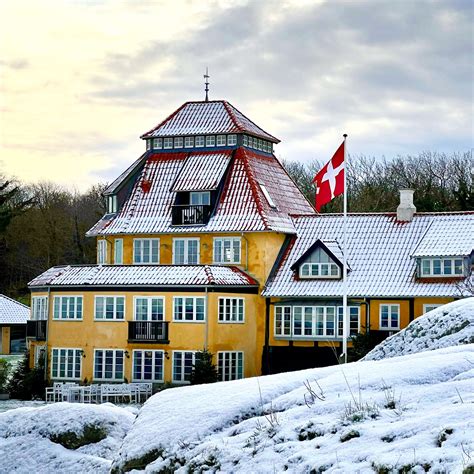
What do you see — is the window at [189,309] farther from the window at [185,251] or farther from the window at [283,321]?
the window at [185,251]

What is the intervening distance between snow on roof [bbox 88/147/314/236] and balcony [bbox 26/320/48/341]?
183 inches

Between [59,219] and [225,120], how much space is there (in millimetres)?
34384

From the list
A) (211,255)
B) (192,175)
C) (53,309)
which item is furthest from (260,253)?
(53,309)

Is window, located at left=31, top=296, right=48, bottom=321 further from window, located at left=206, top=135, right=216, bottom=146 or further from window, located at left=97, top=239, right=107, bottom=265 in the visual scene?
window, located at left=206, top=135, right=216, bottom=146

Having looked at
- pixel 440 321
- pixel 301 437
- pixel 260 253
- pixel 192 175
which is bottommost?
pixel 301 437

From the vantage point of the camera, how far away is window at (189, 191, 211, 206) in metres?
46.2

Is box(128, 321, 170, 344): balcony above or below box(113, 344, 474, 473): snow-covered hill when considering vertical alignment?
above

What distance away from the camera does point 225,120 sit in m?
48.7

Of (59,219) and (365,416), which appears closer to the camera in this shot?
(365,416)

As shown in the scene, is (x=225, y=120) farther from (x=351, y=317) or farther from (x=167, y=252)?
(x=351, y=317)

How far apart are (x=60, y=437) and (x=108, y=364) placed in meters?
22.8

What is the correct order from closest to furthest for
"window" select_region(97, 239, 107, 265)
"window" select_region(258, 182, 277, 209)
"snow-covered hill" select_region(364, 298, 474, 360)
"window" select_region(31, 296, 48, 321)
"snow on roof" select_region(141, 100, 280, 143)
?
"snow-covered hill" select_region(364, 298, 474, 360)
"window" select_region(31, 296, 48, 321)
"window" select_region(258, 182, 277, 209)
"window" select_region(97, 239, 107, 265)
"snow on roof" select_region(141, 100, 280, 143)

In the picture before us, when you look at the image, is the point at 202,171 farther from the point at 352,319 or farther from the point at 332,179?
the point at 332,179

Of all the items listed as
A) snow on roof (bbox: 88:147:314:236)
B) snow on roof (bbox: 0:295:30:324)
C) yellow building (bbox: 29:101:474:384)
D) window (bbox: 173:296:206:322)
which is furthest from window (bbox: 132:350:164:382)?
snow on roof (bbox: 0:295:30:324)
